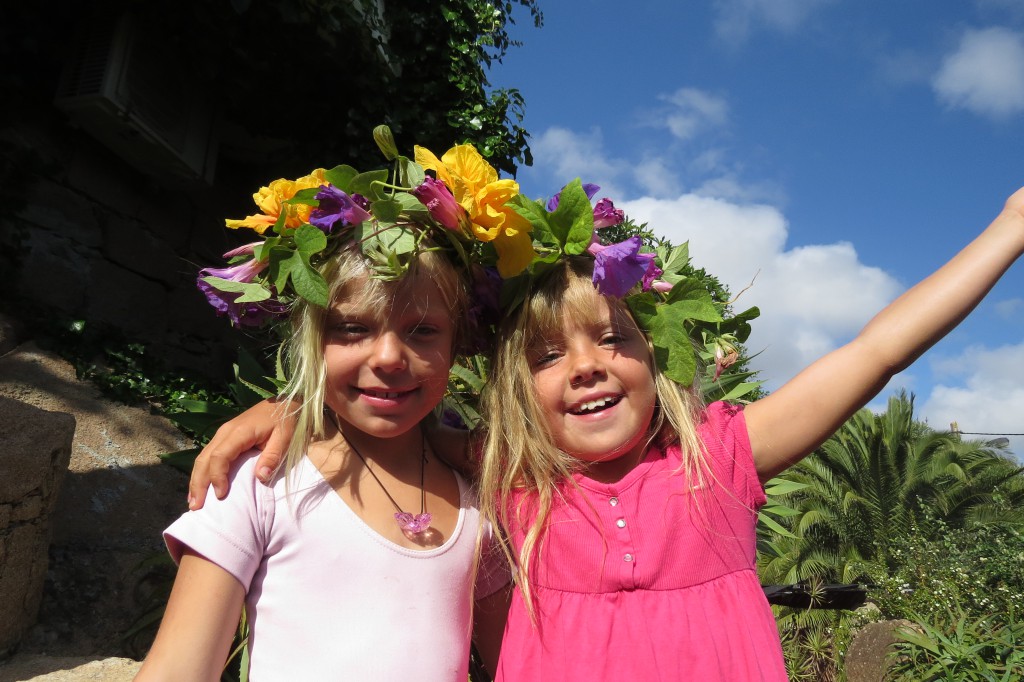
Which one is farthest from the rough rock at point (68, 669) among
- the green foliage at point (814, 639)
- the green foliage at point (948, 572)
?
the green foliage at point (814, 639)

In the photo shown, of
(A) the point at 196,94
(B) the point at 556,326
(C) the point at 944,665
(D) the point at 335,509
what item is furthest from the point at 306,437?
(C) the point at 944,665

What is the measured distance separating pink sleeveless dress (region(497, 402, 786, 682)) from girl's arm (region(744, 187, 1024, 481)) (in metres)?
0.14

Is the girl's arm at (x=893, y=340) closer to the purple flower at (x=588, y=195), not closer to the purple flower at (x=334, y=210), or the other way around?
the purple flower at (x=588, y=195)

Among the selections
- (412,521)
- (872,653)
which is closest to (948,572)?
(872,653)

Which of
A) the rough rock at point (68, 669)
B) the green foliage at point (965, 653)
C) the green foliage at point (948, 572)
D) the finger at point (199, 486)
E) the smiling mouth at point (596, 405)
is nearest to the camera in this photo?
the finger at point (199, 486)

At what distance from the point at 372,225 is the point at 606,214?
21.3 inches

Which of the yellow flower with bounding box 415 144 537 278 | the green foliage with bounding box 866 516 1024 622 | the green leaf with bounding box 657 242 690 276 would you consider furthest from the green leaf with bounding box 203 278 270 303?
the green foliage with bounding box 866 516 1024 622

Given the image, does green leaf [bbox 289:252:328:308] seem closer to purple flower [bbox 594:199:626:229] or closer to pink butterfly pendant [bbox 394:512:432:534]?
pink butterfly pendant [bbox 394:512:432:534]

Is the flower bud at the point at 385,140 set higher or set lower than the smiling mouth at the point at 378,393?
higher

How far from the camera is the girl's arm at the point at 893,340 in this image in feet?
4.51

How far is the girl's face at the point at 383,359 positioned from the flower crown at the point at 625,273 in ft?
0.88

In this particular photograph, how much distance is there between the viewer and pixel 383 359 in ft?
4.73

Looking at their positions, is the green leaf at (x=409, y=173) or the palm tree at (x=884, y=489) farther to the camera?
the palm tree at (x=884, y=489)

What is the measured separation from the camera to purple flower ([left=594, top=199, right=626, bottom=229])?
163 centimetres
